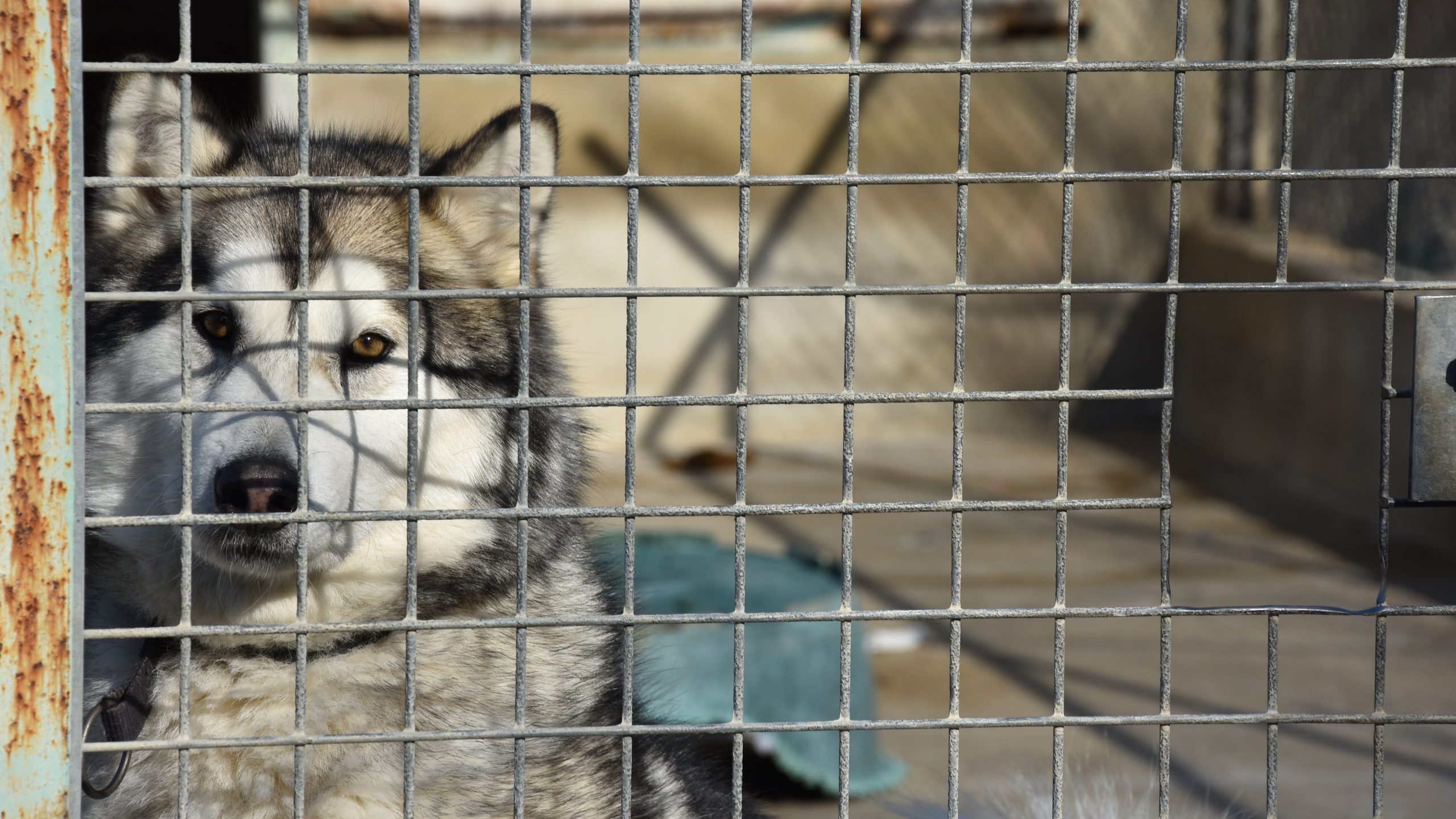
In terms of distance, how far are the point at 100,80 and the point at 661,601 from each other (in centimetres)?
480

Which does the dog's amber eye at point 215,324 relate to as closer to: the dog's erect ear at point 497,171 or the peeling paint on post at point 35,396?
the dog's erect ear at point 497,171

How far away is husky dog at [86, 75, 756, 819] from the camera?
2.06m

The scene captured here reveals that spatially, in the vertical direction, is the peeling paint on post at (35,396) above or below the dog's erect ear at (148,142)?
below

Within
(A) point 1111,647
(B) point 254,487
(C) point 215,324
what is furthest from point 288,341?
(A) point 1111,647

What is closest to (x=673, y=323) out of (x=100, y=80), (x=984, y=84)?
(x=984, y=84)

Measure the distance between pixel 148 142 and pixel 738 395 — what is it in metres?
1.31

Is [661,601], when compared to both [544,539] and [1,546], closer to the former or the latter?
[544,539]

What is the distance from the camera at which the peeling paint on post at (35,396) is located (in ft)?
5.14

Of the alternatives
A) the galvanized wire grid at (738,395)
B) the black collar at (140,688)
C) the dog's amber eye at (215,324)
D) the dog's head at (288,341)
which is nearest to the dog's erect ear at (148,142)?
the dog's head at (288,341)

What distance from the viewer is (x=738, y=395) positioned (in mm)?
1678

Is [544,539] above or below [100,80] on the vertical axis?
below

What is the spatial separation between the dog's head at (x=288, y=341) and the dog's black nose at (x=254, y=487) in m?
0.14

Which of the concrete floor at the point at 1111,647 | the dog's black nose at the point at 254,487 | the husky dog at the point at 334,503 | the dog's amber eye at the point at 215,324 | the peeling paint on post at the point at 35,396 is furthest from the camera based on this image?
the concrete floor at the point at 1111,647

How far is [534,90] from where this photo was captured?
7.47m
